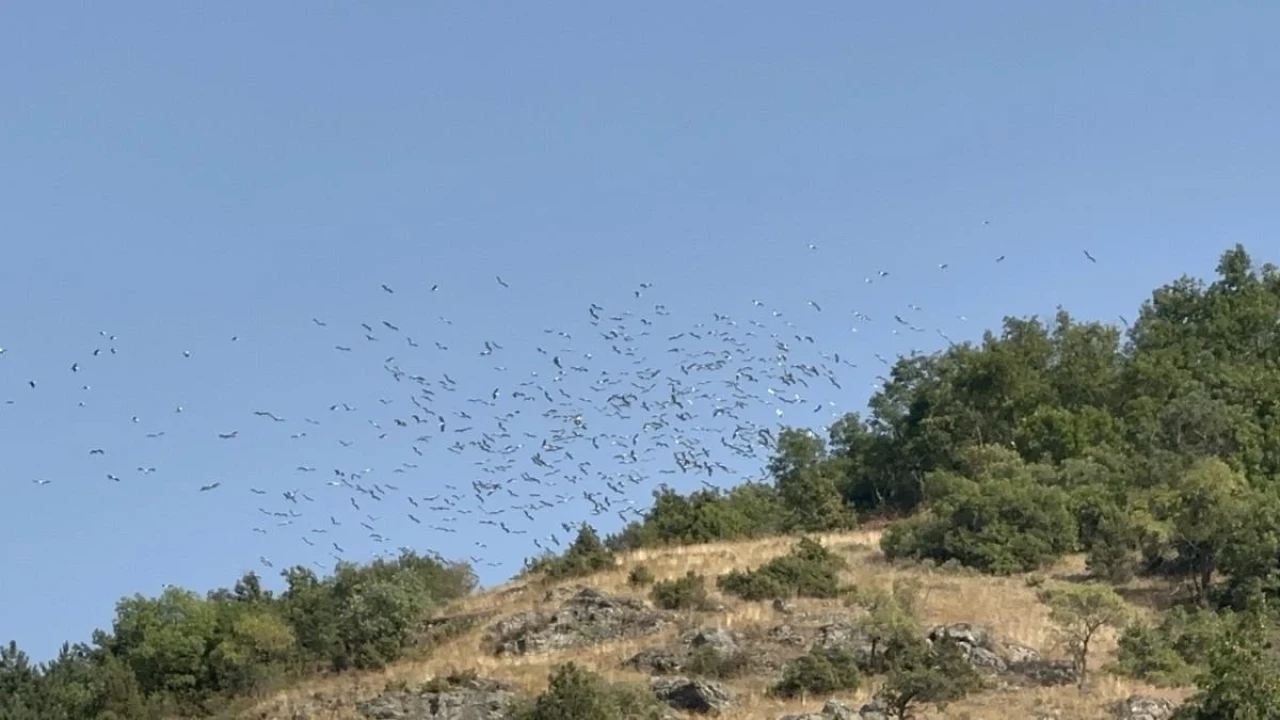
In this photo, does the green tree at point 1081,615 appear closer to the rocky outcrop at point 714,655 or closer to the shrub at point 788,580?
the rocky outcrop at point 714,655

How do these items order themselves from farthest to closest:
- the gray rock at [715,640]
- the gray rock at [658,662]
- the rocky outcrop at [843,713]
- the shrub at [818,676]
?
the gray rock at [715,640], the gray rock at [658,662], the shrub at [818,676], the rocky outcrop at [843,713]

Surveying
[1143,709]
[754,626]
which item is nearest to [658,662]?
[754,626]

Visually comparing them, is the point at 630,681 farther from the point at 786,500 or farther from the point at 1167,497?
the point at 786,500

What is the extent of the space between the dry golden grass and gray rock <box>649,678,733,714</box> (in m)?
0.50

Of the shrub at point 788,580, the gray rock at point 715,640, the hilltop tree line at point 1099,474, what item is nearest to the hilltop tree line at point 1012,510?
the hilltop tree line at point 1099,474

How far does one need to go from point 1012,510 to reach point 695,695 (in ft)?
63.6

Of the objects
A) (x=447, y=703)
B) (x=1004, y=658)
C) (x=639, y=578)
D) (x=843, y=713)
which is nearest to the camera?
(x=843, y=713)

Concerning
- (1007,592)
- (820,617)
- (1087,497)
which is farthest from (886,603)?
(1087,497)

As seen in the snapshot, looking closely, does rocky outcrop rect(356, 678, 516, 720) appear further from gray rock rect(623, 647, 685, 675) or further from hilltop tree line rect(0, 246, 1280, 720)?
hilltop tree line rect(0, 246, 1280, 720)

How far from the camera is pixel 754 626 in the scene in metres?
49.9

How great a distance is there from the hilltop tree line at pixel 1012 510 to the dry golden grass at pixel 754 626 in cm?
125

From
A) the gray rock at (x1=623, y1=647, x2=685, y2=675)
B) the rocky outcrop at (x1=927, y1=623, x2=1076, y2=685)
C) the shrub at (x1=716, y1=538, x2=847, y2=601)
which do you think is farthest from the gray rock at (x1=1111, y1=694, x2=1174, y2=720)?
the shrub at (x1=716, y1=538, x2=847, y2=601)

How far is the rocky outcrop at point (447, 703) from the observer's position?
43.4 m

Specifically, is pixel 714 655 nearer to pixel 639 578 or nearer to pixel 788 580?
pixel 788 580
